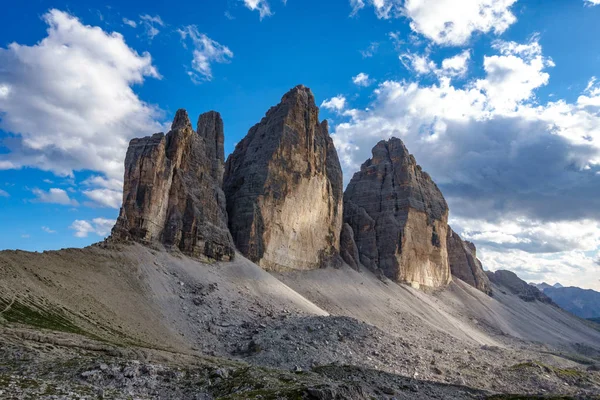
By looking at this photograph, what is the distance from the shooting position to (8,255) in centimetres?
3550

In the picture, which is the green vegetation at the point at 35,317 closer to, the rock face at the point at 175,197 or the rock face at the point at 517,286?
the rock face at the point at 175,197

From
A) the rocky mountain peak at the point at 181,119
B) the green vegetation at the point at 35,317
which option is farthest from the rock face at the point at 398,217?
the green vegetation at the point at 35,317

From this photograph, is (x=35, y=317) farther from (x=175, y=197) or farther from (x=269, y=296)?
(x=175, y=197)

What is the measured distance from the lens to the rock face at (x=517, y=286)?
15377 centimetres

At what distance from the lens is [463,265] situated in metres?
131

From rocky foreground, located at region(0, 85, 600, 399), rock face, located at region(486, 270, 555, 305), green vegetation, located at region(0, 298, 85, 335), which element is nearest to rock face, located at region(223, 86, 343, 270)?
rocky foreground, located at region(0, 85, 600, 399)

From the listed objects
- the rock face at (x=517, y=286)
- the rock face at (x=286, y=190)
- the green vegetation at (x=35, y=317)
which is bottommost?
the green vegetation at (x=35, y=317)

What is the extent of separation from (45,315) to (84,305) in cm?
529

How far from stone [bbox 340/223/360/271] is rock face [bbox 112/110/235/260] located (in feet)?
103

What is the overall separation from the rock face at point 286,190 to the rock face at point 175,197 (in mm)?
6263

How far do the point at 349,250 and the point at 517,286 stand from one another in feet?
356

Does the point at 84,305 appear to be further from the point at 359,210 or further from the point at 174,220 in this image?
the point at 359,210

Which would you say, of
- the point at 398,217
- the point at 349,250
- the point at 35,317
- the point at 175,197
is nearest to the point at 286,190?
the point at 349,250

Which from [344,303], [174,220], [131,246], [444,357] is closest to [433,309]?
[344,303]
